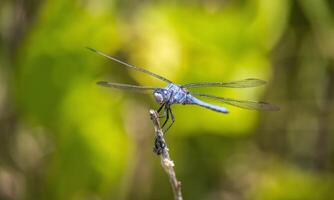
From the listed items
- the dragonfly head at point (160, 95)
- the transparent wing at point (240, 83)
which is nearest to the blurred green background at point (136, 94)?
the transparent wing at point (240, 83)

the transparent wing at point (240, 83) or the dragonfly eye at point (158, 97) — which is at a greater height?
the transparent wing at point (240, 83)

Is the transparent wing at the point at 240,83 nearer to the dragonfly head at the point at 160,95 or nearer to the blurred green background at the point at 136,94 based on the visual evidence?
the blurred green background at the point at 136,94

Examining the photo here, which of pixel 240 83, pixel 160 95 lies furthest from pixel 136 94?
pixel 160 95

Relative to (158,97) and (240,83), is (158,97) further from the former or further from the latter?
(240,83)

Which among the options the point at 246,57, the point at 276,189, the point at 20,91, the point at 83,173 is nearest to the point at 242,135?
the point at 276,189

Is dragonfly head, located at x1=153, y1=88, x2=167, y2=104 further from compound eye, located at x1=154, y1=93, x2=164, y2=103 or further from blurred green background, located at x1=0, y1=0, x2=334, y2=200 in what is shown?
blurred green background, located at x1=0, y1=0, x2=334, y2=200

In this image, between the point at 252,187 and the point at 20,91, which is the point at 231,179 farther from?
the point at 20,91

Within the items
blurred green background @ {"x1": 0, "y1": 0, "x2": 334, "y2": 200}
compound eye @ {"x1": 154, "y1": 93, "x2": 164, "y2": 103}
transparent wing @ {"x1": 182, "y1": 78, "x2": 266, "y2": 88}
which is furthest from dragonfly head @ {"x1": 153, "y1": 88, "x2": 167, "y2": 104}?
blurred green background @ {"x1": 0, "y1": 0, "x2": 334, "y2": 200}

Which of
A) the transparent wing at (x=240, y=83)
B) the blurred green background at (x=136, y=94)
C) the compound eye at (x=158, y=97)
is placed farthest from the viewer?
the blurred green background at (x=136, y=94)
